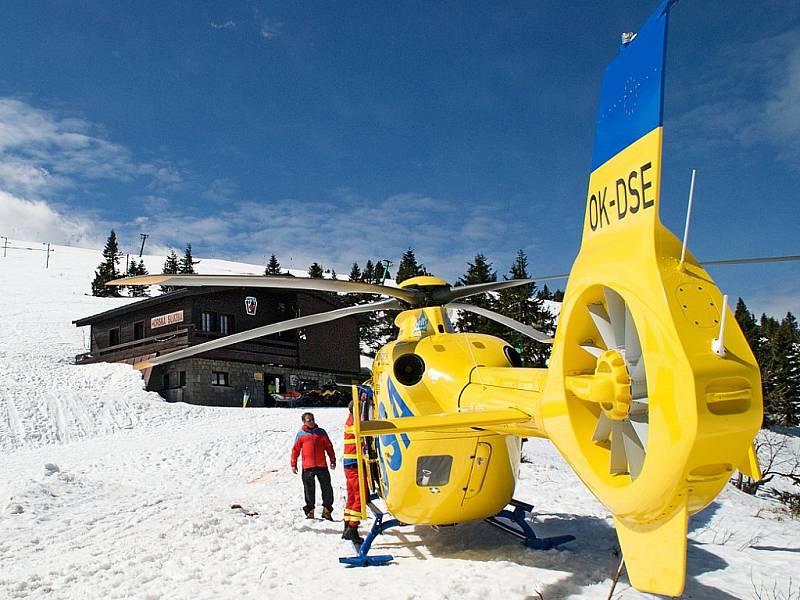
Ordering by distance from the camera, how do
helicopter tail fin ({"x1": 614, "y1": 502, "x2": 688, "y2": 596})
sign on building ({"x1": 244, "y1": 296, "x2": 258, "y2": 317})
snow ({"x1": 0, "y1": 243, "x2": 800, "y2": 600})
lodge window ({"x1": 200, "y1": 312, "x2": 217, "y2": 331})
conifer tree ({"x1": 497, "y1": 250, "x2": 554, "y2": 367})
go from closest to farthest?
helicopter tail fin ({"x1": 614, "y1": 502, "x2": 688, "y2": 596})
snow ({"x1": 0, "y1": 243, "x2": 800, "y2": 600})
lodge window ({"x1": 200, "y1": 312, "x2": 217, "y2": 331})
sign on building ({"x1": 244, "y1": 296, "x2": 258, "y2": 317})
conifer tree ({"x1": 497, "y1": 250, "x2": 554, "y2": 367})

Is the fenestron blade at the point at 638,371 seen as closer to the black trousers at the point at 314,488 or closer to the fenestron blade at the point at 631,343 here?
the fenestron blade at the point at 631,343

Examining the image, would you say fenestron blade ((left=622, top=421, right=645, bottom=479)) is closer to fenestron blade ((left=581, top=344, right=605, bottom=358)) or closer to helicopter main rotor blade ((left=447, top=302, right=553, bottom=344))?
fenestron blade ((left=581, top=344, right=605, bottom=358))

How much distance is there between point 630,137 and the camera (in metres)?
3.66

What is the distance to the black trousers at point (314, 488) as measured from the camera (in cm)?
1047

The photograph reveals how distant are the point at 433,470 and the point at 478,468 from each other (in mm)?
513

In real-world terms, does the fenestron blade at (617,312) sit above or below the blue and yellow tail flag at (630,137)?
below

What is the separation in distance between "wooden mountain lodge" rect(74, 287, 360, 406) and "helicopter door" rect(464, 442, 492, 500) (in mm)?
23172

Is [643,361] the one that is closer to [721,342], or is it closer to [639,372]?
[639,372]

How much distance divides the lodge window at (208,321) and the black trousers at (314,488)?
21.8 metres

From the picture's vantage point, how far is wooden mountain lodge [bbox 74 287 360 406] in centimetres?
2886

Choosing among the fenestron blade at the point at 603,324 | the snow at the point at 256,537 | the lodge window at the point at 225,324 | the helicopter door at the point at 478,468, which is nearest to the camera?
the fenestron blade at the point at 603,324

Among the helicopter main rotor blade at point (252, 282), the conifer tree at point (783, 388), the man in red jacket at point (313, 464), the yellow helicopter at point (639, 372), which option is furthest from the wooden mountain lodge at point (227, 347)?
the conifer tree at point (783, 388)

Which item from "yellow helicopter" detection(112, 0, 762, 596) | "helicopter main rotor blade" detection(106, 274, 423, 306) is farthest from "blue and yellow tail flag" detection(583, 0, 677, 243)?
"helicopter main rotor blade" detection(106, 274, 423, 306)

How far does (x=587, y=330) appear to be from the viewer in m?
4.00
